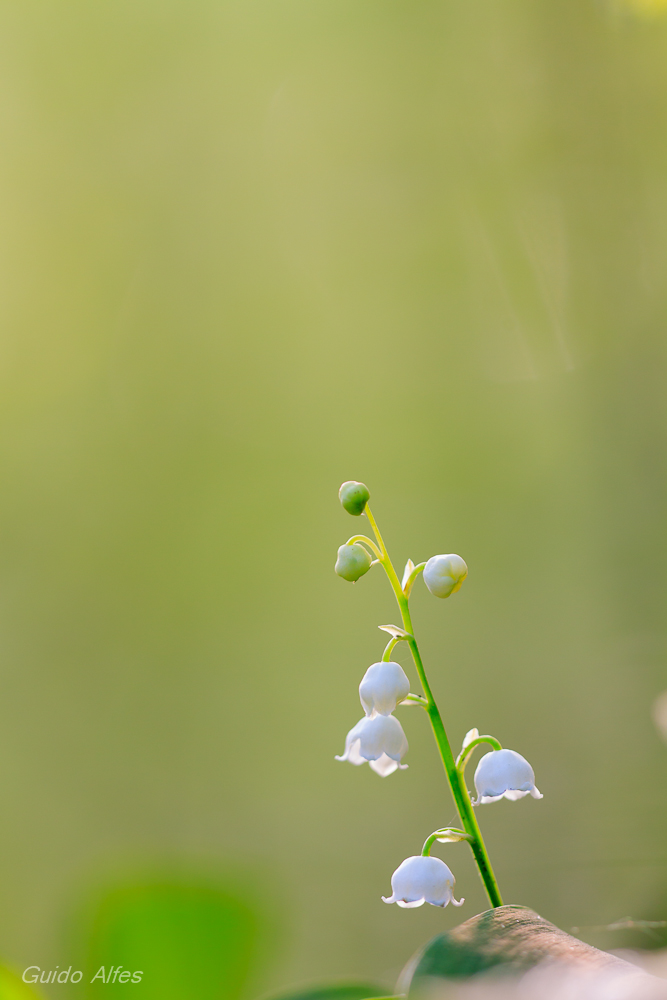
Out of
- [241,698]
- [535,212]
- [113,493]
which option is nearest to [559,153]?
[535,212]

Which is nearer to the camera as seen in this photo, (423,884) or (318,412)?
(423,884)

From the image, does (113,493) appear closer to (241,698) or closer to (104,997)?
(241,698)

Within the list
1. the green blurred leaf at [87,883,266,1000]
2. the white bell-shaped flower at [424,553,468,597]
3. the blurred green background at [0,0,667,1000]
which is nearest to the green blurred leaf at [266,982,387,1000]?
the green blurred leaf at [87,883,266,1000]

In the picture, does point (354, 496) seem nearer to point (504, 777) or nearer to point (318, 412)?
point (504, 777)

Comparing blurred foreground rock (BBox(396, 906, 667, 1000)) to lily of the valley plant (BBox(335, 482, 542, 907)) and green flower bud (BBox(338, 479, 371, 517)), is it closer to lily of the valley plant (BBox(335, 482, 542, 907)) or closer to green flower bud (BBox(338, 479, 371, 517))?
lily of the valley plant (BBox(335, 482, 542, 907))

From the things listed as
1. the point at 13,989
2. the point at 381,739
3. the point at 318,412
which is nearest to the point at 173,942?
the point at 13,989

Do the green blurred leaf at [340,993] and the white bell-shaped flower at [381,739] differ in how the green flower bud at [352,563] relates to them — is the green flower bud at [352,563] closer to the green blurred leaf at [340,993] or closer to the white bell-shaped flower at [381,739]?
the white bell-shaped flower at [381,739]

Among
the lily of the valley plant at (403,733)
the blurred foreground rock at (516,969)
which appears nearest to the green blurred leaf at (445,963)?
the blurred foreground rock at (516,969)
